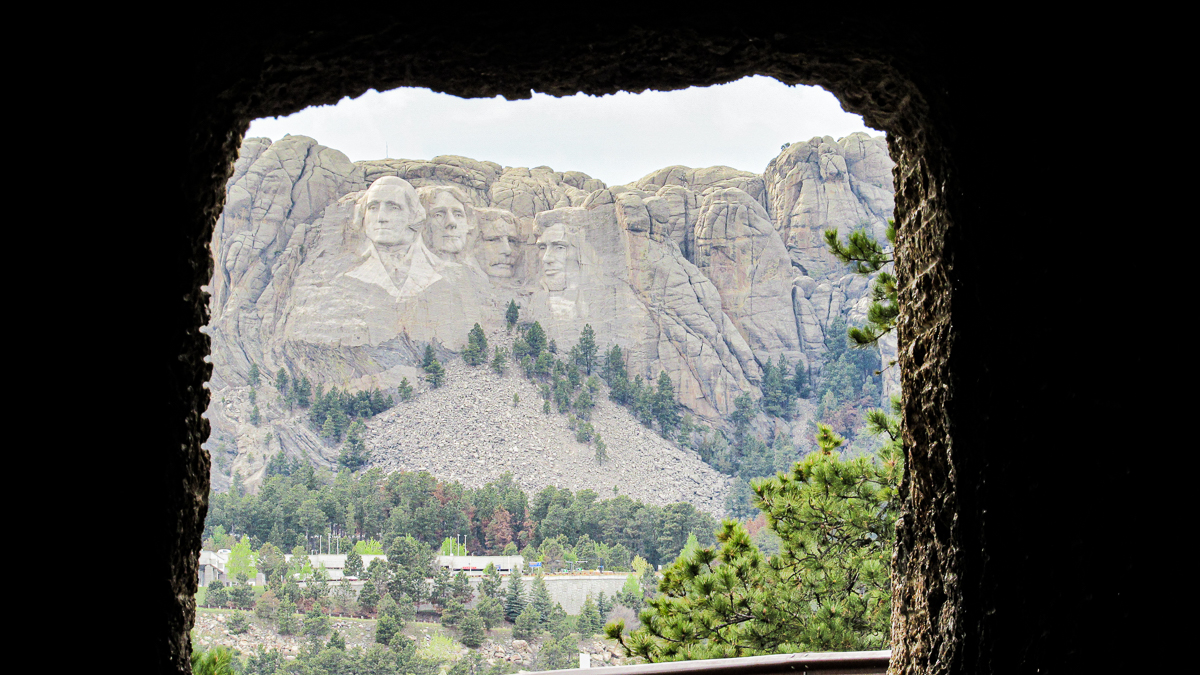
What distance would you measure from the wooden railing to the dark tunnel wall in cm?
67

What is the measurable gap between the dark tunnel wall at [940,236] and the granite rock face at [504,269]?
41.3 m

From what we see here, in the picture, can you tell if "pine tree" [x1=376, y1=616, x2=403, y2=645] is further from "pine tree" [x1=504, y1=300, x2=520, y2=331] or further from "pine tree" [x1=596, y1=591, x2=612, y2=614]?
"pine tree" [x1=504, y1=300, x2=520, y2=331]

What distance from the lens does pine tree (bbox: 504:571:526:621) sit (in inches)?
1258

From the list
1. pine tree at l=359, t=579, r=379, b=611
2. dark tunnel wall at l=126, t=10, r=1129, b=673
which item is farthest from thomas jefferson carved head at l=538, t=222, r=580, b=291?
dark tunnel wall at l=126, t=10, r=1129, b=673

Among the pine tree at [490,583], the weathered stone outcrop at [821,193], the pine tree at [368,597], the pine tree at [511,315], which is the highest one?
the weathered stone outcrop at [821,193]

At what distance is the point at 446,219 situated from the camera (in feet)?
148

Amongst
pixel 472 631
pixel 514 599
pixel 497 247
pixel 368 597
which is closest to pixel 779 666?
pixel 472 631

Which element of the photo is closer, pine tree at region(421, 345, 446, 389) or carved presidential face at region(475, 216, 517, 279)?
pine tree at region(421, 345, 446, 389)

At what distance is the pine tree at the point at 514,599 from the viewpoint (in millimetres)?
31948

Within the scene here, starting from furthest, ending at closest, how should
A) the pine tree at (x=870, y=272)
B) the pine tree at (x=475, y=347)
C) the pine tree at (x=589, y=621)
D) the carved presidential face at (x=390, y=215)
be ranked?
1. the pine tree at (x=475, y=347)
2. the carved presidential face at (x=390, y=215)
3. the pine tree at (x=589, y=621)
4. the pine tree at (x=870, y=272)

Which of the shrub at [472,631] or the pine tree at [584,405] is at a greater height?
the pine tree at [584,405]

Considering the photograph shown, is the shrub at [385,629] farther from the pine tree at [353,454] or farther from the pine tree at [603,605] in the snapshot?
the pine tree at [353,454]

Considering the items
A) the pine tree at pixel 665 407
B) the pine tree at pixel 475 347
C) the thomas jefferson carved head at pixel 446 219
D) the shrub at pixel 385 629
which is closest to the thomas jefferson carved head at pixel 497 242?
the thomas jefferson carved head at pixel 446 219

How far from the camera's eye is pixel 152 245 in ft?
3.05
